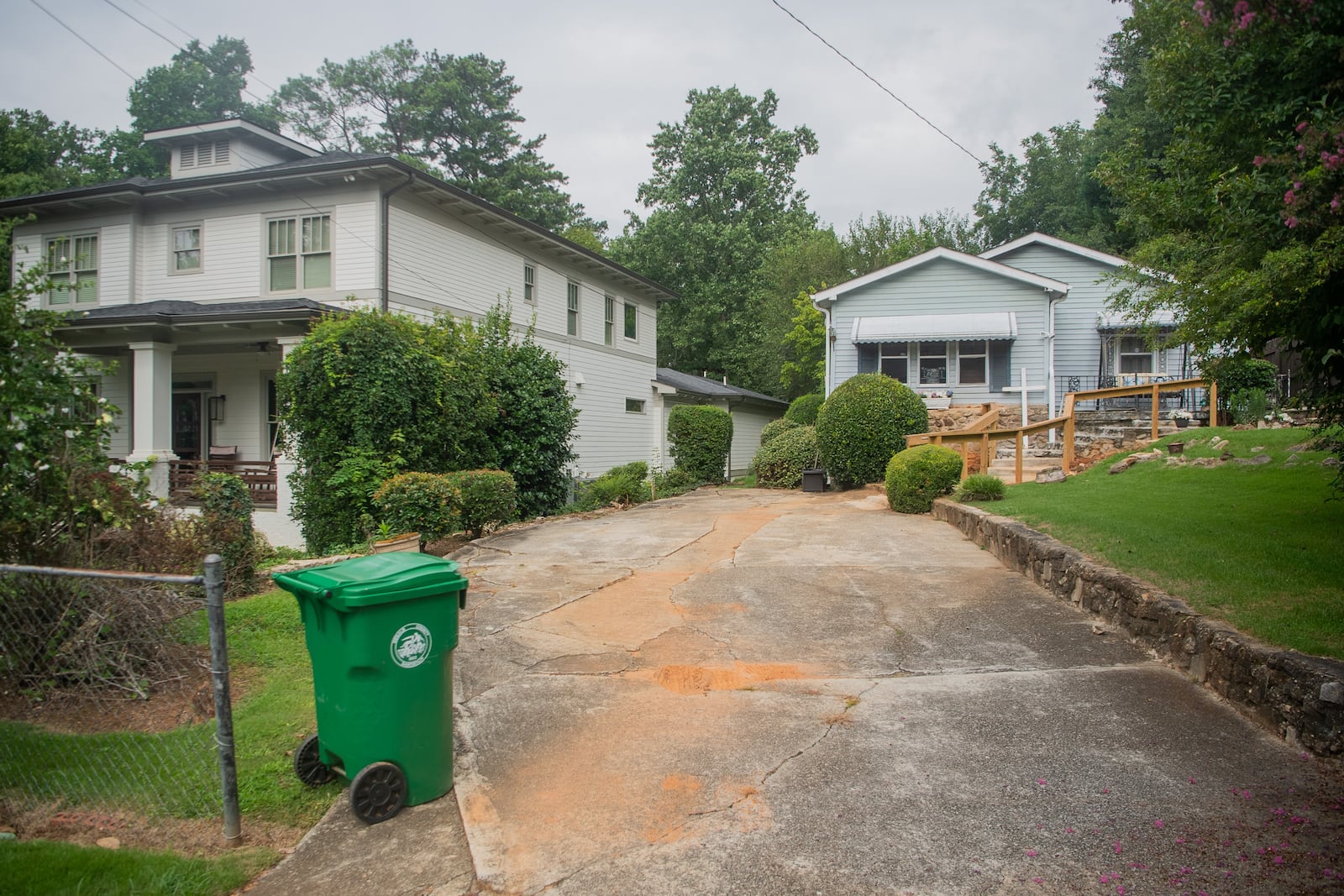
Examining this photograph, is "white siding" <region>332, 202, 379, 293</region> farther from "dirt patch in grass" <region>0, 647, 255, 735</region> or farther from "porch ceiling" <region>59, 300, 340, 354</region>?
"dirt patch in grass" <region>0, 647, 255, 735</region>

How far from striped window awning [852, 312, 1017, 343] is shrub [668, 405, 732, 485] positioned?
445cm

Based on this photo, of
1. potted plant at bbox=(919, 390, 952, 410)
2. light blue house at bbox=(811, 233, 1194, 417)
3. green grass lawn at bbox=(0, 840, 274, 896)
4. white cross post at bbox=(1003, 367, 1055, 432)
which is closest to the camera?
green grass lawn at bbox=(0, 840, 274, 896)

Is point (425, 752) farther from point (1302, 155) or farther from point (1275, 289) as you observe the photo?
point (1302, 155)

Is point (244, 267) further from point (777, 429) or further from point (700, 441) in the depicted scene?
point (777, 429)

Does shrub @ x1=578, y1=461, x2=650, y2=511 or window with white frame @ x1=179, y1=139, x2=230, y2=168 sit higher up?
window with white frame @ x1=179, y1=139, x2=230, y2=168

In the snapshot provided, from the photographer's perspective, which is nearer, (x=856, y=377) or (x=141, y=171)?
(x=856, y=377)

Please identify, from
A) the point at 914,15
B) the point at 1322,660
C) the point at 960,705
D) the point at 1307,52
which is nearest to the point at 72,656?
the point at 960,705

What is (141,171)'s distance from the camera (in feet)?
116

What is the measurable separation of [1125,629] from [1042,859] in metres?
3.34

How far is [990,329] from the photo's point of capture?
2028cm

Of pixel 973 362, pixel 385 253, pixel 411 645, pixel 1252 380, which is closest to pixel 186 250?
pixel 385 253

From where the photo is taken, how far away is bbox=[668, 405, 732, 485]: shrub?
73.0 ft

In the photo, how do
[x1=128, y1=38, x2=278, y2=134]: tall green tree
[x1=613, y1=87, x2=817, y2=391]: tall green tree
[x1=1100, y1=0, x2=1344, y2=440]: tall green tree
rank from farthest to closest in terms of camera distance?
[x1=128, y1=38, x2=278, y2=134]: tall green tree < [x1=613, y1=87, x2=817, y2=391]: tall green tree < [x1=1100, y1=0, x2=1344, y2=440]: tall green tree

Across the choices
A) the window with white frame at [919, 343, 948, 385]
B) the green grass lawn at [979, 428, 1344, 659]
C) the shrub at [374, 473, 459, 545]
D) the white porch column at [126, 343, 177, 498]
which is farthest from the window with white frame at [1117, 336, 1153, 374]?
the white porch column at [126, 343, 177, 498]
